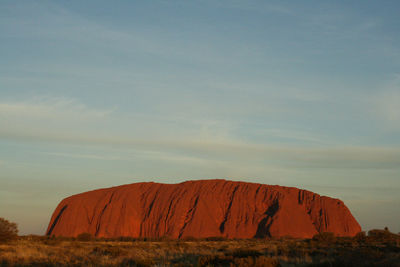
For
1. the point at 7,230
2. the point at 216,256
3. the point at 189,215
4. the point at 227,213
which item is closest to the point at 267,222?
the point at 227,213

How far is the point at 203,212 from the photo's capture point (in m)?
58.0

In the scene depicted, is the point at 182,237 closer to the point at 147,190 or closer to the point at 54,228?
the point at 147,190

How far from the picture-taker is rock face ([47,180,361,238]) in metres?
55.8

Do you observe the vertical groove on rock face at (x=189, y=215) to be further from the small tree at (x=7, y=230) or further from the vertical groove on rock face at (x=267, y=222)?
the small tree at (x=7, y=230)

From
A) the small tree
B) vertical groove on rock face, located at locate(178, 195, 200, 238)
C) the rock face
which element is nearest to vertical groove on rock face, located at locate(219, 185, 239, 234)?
the rock face

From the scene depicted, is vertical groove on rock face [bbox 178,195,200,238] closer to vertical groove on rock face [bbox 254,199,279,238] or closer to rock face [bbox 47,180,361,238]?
rock face [bbox 47,180,361,238]

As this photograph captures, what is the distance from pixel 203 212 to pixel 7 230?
98.3ft

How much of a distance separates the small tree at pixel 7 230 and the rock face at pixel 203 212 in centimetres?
2501

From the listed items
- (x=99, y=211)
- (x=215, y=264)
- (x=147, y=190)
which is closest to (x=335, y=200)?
(x=147, y=190)

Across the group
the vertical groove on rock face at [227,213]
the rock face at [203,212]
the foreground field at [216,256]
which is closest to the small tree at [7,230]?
the foreground field at [216,256]

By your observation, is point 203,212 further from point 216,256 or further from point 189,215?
point 216,256

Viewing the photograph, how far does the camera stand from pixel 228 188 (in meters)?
63.3

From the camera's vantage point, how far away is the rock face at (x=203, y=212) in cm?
5581

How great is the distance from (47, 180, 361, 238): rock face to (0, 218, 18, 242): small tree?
25010 millimetres
